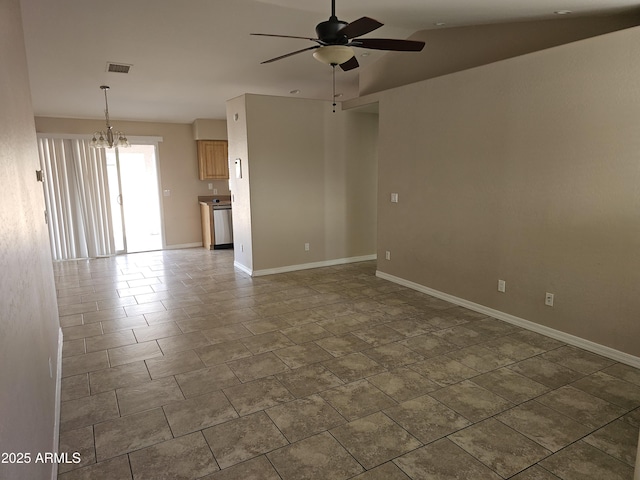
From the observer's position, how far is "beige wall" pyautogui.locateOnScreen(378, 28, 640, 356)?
3.08 meters

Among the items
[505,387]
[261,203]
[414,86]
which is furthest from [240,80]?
[505,387]

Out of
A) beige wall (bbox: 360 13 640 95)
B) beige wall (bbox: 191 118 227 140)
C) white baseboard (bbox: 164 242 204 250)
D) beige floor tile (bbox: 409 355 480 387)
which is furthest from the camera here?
white baseboard (bbox: 164 242 204 250)

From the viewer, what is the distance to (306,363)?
127 inches

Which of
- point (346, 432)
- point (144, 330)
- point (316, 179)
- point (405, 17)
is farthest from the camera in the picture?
point (316, 179)

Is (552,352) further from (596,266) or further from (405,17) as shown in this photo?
(405,17)

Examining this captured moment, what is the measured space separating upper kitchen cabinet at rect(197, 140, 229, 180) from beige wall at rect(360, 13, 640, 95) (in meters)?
3.85

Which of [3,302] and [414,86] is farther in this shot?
[414,86]

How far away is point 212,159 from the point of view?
A: 340 inches

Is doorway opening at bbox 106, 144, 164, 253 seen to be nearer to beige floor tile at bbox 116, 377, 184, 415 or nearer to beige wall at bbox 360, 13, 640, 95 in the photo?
beige wall at bbox 360, 13, 640, 95

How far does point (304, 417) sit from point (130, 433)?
1046 millimetres

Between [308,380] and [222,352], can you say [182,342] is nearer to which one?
[222,352]

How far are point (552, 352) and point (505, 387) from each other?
85 centimetres

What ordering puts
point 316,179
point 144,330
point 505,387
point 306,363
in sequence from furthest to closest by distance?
point 316,179
point 144,330
point 306,363
point 505,387

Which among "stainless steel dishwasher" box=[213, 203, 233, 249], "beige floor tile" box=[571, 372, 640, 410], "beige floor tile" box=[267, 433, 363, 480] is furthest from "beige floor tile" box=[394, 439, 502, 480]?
"stainless steel dishwasher" box=[213, 203, 233, 249]
